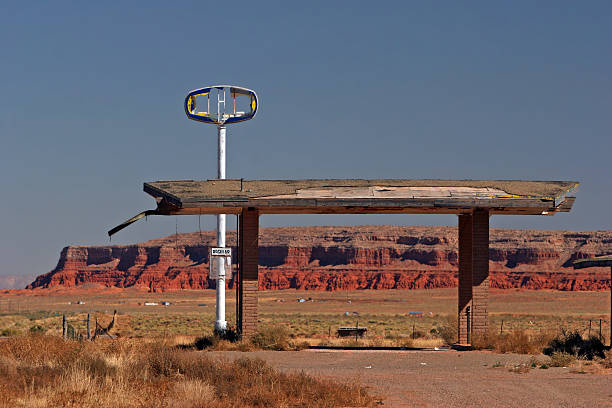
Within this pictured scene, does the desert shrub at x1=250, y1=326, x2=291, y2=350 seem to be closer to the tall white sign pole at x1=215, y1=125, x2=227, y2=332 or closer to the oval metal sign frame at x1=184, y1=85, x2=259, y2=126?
the tall white sign pole at x1=215, y1=125, x2=227, y2=332

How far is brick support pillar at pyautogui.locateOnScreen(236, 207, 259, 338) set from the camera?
28344 millimetres

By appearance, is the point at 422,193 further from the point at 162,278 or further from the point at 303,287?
the point at 162,278

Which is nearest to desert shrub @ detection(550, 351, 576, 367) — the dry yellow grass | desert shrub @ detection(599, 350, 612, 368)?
desert shrub @ detection(599, 350, 612, 368)

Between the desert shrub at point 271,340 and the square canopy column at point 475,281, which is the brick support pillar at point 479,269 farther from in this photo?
the desert shrub at point 271,340

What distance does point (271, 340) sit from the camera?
28.4m

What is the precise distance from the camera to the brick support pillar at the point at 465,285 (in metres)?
29.2

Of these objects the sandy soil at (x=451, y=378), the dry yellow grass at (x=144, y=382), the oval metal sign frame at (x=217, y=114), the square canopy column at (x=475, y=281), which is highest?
the oval metal sign frame at (x=217, y=114)

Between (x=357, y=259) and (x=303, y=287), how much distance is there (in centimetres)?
1441

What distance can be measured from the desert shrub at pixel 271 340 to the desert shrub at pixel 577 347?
301 inches

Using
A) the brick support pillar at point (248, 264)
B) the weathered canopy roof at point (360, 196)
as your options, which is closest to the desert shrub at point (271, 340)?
the brick support pillar at point (248, 264)

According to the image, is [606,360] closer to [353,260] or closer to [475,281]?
[475,281]

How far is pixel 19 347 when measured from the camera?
2017 cm

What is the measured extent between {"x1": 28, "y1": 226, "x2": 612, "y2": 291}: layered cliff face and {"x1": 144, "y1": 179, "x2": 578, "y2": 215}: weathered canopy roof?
10983 cm

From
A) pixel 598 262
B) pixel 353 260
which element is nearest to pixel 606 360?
pixel 598 262
